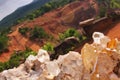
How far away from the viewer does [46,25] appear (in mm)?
79812

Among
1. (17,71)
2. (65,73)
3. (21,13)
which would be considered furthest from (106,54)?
(21,13)

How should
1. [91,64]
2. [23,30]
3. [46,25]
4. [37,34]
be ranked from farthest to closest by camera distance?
[46,25] < [23,30] < [37,34] < [91,64]

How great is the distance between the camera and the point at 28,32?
7175 cm

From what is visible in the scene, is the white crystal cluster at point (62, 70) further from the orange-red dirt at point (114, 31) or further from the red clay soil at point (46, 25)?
the red clay soil at point (46, 25)

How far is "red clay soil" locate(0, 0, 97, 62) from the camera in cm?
6728

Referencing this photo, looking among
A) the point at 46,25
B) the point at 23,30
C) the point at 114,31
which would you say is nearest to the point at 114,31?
the point at 114,31

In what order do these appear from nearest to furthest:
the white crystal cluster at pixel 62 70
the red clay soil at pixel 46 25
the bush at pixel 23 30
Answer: the white crystal cluster at pixel 62 70 < the red clay soil at pixel 46 25 < the bush at pixel 23 30

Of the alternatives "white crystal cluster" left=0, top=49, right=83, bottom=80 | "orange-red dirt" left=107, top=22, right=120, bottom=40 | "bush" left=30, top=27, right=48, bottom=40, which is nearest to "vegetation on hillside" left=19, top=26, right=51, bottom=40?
"bush" left=30, top=27, right=48, bottom=40

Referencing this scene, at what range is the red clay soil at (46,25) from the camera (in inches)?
2649

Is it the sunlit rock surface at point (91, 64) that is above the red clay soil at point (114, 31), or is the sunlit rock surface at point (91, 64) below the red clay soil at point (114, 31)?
above

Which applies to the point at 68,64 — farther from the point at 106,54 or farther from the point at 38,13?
the point at 38,13

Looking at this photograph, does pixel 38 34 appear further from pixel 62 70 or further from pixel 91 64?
pixel 91 64

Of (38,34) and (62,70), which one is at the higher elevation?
(62,70)

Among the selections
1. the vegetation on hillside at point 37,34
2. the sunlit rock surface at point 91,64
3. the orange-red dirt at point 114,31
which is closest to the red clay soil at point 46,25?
the vegetation on hillside at point 37,34
